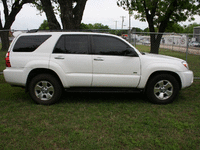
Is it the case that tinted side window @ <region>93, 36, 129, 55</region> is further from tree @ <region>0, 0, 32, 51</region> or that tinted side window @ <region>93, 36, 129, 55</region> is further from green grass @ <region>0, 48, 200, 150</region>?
tree @ <region>0, 0, 32, 51</region>

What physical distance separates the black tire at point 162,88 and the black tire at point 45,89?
2.31 meters

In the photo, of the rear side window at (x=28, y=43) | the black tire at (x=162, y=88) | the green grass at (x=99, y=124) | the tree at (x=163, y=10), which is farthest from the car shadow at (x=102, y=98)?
the tree at (x=163, y=10)

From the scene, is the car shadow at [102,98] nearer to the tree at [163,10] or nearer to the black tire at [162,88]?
the black tire at [162,88]

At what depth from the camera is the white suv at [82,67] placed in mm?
4910

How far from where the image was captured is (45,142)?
Answer: 325 centimetres

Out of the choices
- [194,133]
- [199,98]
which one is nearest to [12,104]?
[194,133]

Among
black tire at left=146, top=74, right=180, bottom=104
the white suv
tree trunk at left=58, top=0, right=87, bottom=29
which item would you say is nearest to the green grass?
black tire at left=146, top=74, right=180, bottom=104

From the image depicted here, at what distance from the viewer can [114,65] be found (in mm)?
4918

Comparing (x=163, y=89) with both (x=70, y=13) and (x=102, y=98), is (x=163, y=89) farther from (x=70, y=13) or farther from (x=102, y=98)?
(x=70, y=13)

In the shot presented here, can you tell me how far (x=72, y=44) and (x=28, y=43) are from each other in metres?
1.11

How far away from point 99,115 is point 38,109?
150 centimetres

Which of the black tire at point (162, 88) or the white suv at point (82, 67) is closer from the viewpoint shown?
the white suv at point (82, 67)

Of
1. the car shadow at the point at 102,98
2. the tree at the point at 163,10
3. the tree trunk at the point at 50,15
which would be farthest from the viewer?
the tree at the point at 163,10

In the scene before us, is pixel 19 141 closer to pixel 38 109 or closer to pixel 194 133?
pixel 38 109
